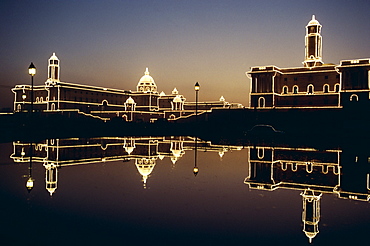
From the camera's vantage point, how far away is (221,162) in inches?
480

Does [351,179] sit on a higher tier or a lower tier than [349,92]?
lower

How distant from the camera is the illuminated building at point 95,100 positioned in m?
88.4

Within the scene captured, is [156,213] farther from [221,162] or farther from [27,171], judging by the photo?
[221,162]

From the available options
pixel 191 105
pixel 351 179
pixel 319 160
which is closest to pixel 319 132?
pixel 319 160

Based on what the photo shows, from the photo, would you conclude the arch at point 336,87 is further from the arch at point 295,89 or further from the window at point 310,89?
the arch at point 295,89

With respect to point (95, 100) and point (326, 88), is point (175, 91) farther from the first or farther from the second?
point (326, 88)

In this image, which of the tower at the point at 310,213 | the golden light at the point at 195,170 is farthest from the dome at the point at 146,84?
the tower at the point at 310,213

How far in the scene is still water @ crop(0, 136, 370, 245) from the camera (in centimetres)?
434

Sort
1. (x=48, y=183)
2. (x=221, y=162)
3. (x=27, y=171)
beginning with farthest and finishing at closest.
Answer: (x=221, y=162)
(x=27, y=171)
(x=48, y=183)

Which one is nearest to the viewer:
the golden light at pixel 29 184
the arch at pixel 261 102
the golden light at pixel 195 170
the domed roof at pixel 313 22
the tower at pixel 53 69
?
the golden light at pixel 29 184

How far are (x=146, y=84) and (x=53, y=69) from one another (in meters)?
30.3

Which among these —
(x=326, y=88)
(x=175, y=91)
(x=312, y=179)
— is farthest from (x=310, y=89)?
(x=175, y=91)

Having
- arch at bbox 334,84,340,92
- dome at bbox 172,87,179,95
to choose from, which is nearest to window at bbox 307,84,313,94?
arch at bbox 334,84,340,92

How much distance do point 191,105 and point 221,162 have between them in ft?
366
